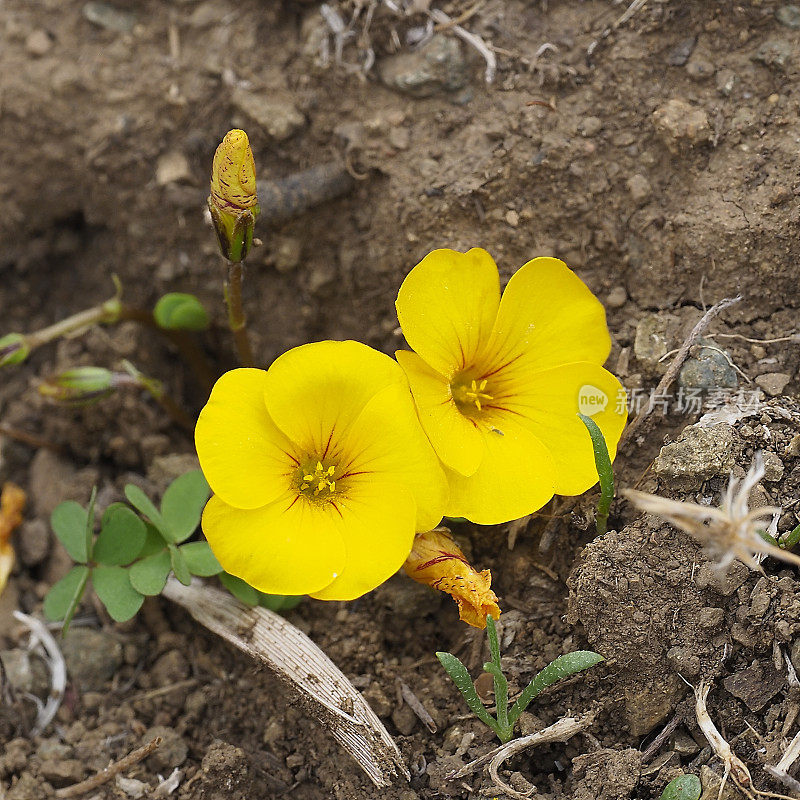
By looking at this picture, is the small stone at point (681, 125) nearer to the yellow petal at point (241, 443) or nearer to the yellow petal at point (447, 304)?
the yellow petal at point (447, 304)

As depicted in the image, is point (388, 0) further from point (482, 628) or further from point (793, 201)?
point (482, 628)

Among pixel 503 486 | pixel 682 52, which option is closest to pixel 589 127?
pixel 682 52

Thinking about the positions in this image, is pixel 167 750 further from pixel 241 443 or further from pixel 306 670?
pixel 241 443

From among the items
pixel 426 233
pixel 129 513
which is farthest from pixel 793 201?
pixel 129 513

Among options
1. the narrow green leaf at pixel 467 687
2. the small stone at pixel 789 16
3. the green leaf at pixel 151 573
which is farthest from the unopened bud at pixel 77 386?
the small stone at pixel 789 16

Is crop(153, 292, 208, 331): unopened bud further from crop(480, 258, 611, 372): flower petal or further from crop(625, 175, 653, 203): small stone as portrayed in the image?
crop(625, 175, 653, 203): small stone
